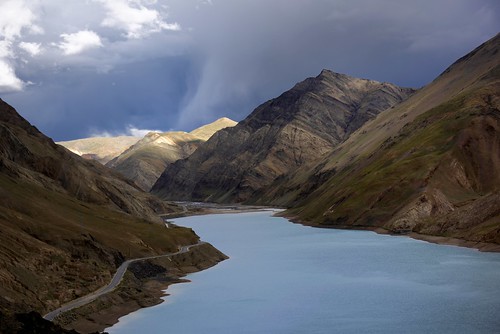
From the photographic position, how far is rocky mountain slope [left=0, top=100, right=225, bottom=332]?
51844 mm

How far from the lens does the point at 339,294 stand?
61.4 m

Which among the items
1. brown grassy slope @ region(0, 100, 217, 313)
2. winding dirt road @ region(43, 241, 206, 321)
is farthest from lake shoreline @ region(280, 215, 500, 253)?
winding dirt road @ region(43, 241, 206, 321)

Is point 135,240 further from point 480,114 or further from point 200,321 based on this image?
point 480,114

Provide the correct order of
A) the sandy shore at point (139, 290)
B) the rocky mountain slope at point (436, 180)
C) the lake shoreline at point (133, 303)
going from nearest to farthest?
the lake shoreline at point (133, 303)
the sandy shore at point (139, 290)
the rocky mountain slope at point (436, 180)

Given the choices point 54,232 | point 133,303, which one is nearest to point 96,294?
point 133,303

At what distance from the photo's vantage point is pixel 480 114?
146375 mm

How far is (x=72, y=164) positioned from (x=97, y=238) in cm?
5010

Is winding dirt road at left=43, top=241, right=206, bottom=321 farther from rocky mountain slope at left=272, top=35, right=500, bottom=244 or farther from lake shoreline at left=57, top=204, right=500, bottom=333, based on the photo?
rocky mountain slope at left=272, top=35, right=500, bottom=244

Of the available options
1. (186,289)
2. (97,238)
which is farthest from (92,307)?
(97,238)

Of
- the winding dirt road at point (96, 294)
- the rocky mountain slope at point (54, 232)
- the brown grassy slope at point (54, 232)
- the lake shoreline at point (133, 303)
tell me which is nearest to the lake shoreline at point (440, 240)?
the lake shoreline at point (133, 303)

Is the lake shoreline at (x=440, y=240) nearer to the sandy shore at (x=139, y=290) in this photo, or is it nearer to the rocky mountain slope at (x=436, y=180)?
the rocky mountain slope at (x=436, y=180)

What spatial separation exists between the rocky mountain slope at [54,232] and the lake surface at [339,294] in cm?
751

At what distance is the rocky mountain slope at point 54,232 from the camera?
170ft

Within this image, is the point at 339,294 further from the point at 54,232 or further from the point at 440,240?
the point at 440,240
